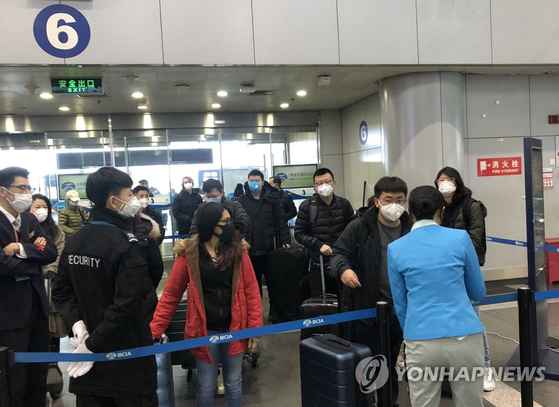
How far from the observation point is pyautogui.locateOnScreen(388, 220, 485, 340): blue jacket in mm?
2150

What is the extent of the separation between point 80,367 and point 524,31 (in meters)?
6.80

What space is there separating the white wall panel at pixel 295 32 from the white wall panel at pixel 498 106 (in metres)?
2.49

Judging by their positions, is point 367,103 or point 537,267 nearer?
point 537,267

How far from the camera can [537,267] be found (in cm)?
361

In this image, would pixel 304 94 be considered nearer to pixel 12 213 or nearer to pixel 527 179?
pixel 527 179

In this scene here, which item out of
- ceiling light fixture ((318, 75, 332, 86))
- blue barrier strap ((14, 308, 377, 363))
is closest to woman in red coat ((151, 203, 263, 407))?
blue barrier strap ((14, 308, 377, 363))

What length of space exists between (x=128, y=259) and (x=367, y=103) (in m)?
7.17

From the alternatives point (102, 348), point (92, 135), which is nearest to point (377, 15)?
point (102, 348)

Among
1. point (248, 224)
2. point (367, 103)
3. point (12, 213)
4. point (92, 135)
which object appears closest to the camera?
point (12, 213)

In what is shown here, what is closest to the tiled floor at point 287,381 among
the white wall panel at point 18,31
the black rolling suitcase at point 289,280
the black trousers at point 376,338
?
the black rolling suitcase at point 289,280

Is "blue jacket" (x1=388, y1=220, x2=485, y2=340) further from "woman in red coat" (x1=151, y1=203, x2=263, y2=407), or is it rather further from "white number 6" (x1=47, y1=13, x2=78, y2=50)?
"white number 6" (x1=47, y1=13, x2=78, y2=50)

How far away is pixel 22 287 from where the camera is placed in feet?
9.53

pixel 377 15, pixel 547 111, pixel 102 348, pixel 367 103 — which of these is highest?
pixel 377 15

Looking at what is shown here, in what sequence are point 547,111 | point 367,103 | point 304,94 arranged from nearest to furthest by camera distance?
point 547,111, point 304,94, point 367,103
